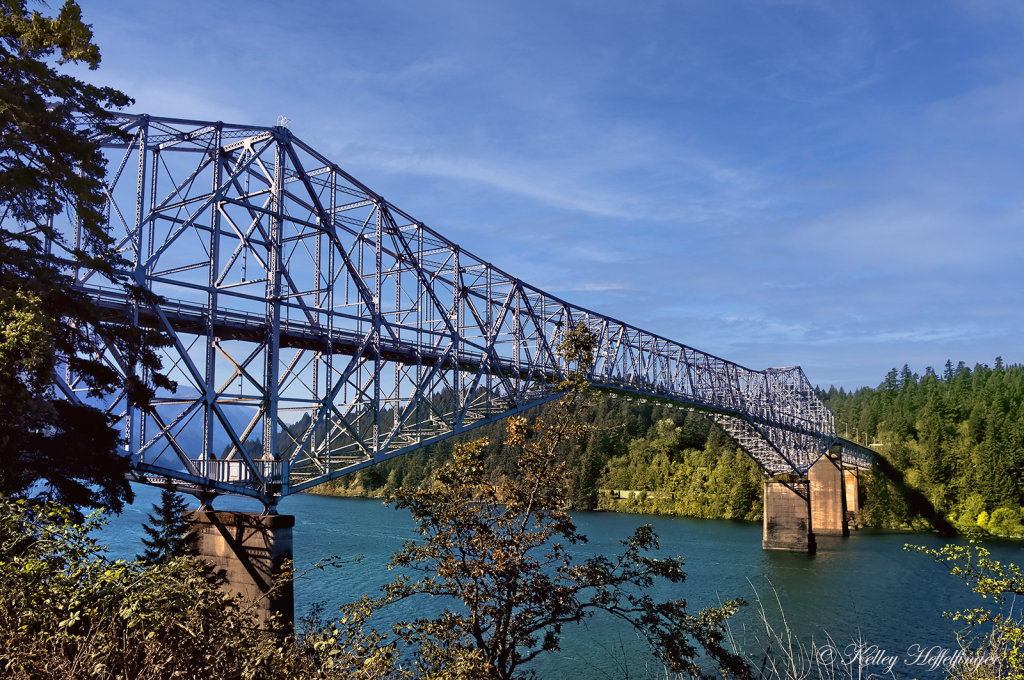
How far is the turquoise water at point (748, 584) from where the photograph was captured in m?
24.2

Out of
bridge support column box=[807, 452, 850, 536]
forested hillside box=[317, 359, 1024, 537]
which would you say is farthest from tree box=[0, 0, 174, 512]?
bridge support column box=[807, 452, 850, 536]

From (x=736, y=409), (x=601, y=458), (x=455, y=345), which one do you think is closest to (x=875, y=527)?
(x=736, y=409)

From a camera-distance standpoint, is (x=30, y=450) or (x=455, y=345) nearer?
(x=30, y=450)

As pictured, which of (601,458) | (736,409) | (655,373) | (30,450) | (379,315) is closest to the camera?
(30,450)

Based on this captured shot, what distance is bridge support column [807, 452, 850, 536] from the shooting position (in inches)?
2670

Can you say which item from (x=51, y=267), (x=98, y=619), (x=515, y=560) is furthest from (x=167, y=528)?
(x=98, y=619)

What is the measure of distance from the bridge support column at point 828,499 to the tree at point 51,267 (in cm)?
6558

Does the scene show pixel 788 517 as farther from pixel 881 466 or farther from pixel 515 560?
pixel 515 560

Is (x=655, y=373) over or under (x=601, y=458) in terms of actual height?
over

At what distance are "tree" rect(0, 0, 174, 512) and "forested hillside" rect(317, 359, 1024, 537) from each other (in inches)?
1804

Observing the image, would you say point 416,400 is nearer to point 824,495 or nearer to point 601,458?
point 824,495

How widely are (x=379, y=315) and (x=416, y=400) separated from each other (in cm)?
368

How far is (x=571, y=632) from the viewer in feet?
85.3

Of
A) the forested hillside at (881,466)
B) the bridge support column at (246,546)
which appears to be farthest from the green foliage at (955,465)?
the bridge support column at (246,546)
